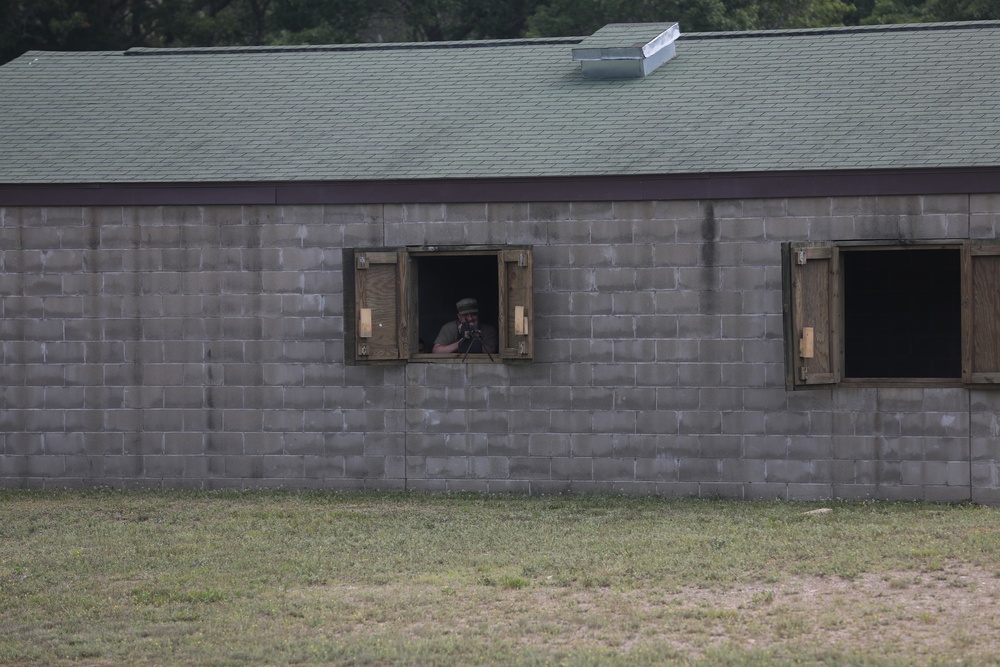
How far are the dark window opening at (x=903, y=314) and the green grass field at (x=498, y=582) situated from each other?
374 centimetres

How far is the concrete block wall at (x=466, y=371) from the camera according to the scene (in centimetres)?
1193

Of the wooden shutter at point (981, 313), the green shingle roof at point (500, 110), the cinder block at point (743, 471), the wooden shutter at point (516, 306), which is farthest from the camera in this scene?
the green shingle roof at point (500, 110)


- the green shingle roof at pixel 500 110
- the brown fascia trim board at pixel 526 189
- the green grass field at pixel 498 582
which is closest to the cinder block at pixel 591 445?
the green grass field at pixel 498 582

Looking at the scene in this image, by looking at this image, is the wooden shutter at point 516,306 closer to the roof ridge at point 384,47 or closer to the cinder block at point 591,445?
the cinder block at point 591,445

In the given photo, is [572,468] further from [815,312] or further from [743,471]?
[815,312]

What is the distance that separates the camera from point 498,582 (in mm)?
8805

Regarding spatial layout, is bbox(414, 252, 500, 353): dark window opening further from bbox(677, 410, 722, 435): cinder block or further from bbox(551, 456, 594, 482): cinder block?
bbox(677, 410, 722, 435): cinder block

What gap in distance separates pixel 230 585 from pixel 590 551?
2.51 m

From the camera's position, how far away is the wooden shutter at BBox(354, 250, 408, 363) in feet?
41.3

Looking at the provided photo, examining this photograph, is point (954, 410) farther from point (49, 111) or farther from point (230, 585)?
point (49, 111)

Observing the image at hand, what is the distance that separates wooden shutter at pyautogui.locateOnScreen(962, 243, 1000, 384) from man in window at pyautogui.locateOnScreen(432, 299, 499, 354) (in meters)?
4.22

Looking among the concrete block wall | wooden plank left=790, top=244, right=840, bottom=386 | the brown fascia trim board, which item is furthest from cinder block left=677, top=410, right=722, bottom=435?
the brown fascia trim board

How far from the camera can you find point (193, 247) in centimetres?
1292

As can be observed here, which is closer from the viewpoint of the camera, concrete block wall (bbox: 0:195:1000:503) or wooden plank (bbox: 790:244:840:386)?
wooden plank (bbox: 790:244:840:386)
